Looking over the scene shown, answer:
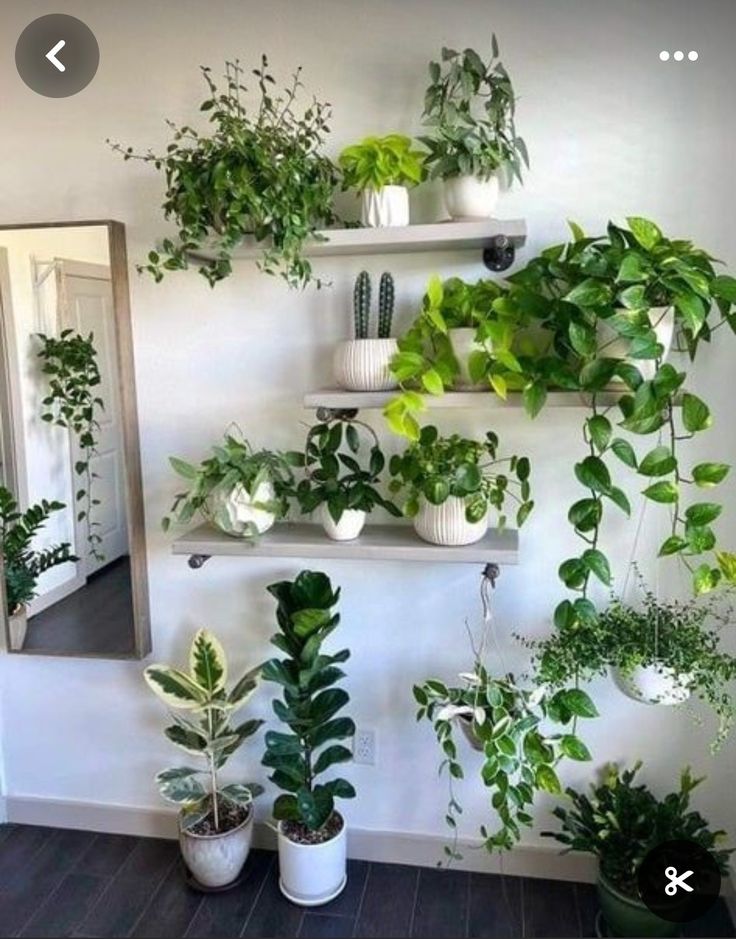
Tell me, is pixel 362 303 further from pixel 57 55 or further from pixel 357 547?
pixel 57 55

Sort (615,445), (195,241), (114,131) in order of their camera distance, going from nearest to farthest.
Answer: (615,445)
(195,241)
(114,131)

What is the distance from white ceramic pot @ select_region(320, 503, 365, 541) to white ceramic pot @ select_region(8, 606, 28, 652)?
1023 mm

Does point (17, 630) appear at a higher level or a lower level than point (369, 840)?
higher

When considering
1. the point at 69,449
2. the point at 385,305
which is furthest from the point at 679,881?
the point at 69,449

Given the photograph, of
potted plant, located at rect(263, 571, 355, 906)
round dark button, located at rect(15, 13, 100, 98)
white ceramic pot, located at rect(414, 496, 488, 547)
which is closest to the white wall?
round dark button, located at rect(15, 13, 100, 98)

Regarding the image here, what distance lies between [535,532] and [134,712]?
1.30 metres

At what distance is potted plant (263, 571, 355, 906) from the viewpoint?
192cm

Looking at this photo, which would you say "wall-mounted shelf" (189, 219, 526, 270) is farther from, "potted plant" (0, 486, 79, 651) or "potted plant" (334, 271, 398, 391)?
"potted plant" (0, 486, 79, 651)

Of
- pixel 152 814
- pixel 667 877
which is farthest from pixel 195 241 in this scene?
pixel 667 877

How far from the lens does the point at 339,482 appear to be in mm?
1834

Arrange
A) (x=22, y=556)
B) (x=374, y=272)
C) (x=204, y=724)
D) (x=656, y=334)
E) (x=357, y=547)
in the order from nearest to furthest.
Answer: (x=656, y=334)
(x=357, y=547)
(x=374, y=272)
(x=204, y=724)
(x=22, y=556)

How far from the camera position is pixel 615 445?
1593 mm

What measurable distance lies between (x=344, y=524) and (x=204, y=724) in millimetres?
726

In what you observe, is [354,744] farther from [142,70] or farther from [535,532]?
Answer: [142,70]
